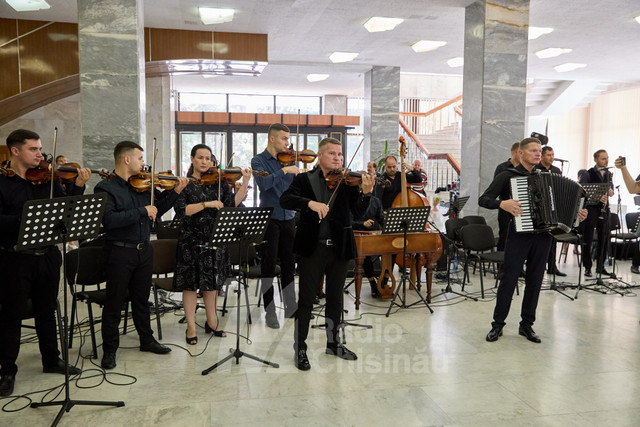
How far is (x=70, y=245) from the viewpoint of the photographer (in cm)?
909

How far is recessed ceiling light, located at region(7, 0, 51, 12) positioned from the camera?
742 cm

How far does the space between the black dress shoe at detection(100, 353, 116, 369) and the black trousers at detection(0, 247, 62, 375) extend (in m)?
0.51

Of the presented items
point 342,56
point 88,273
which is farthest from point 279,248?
point 342,56

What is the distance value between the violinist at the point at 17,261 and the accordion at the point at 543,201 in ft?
11.5

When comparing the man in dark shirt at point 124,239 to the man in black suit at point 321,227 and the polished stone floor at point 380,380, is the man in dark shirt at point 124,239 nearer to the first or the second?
the polished stone floor at point 380,380

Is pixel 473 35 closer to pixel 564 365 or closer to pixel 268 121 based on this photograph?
pixel 564 365

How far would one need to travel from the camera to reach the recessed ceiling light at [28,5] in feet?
24.3

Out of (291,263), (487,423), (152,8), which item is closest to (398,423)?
(487,423)

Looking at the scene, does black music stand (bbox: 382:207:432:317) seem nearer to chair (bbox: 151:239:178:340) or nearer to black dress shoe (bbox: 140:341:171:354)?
chair (bbox: 151:239:178:340)

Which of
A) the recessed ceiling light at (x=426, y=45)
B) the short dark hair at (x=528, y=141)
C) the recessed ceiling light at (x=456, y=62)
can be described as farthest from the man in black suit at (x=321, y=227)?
the recessed ceiling light at (x=456, y=62)

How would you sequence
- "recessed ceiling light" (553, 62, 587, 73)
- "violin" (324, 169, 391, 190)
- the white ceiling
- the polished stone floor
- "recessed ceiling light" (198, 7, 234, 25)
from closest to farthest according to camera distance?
the polished stone floor
"violin" (324, 169, 391, 190)
the white ceiling
"recessed ceiling light" (198, 7, 234, 25)
"recessed ceiling light" (553, 62, 587, 73)

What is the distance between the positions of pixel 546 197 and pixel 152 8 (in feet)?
21.0

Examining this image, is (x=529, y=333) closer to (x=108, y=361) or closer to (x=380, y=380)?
(x=380, y=380)

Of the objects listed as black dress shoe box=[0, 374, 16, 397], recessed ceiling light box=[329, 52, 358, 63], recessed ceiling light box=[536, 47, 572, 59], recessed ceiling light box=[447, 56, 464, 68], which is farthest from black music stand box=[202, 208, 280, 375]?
recessed ceiling light box=[536, 47, 572, 59]
